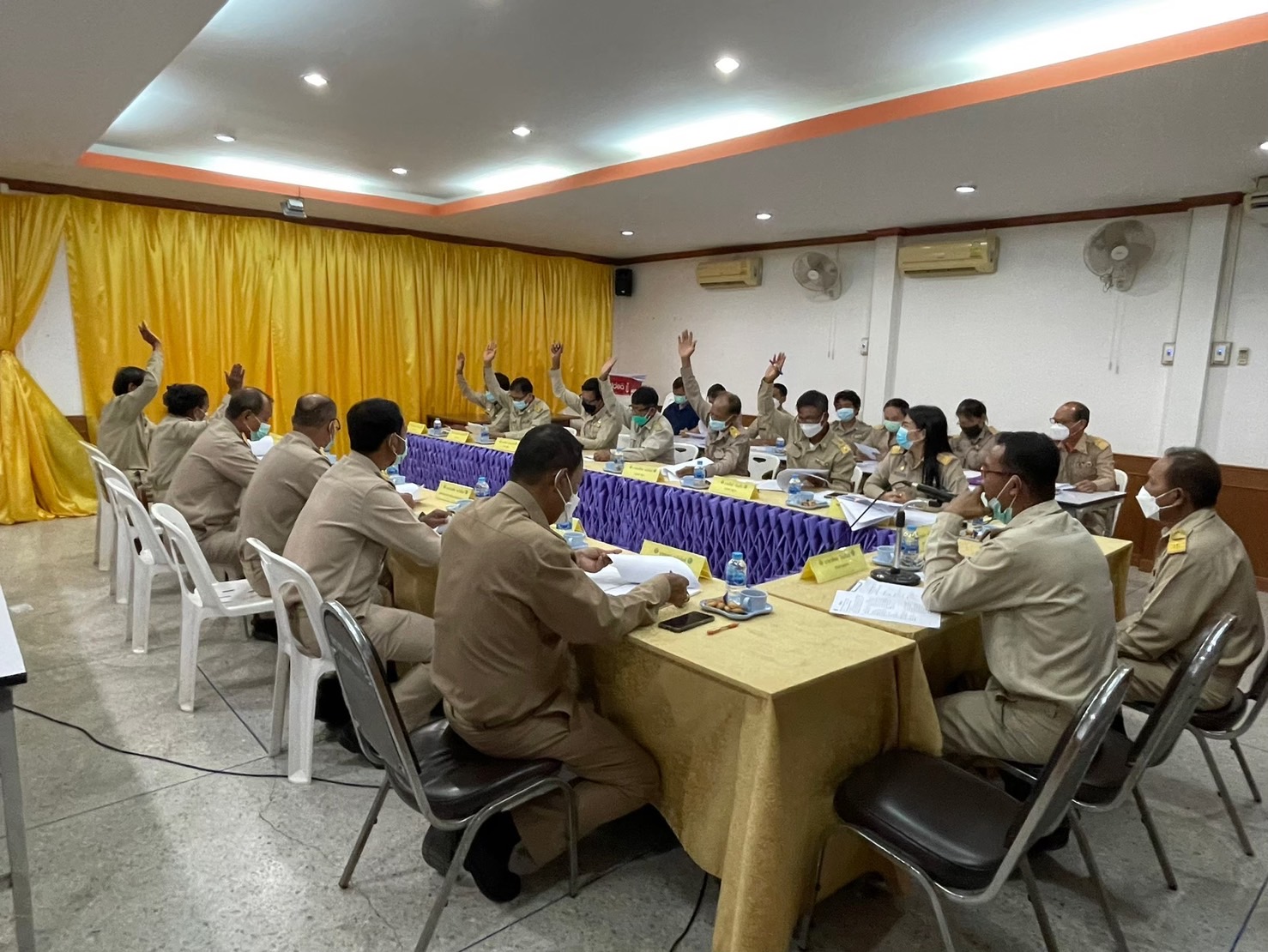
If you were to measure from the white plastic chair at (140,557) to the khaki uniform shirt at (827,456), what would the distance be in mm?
3589

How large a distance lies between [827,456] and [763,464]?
3.23 feet

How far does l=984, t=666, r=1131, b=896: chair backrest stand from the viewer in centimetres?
131

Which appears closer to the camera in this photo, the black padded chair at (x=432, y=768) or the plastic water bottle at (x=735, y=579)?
the black padded chair at (x=432, y=768)

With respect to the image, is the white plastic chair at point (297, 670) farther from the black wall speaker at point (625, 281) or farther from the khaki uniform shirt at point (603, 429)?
the black wall speaker at point (625, 281)

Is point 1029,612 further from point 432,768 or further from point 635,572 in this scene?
point 432,768

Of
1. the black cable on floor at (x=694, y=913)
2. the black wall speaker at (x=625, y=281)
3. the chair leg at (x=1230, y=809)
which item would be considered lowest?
the black cable on floor at (x=694, y=913)

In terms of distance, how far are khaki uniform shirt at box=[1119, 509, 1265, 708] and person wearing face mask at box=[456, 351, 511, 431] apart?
4.95 m

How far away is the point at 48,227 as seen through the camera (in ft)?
19.2

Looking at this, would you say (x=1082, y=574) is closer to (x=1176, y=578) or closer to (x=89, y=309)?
(x=1176, y=578)

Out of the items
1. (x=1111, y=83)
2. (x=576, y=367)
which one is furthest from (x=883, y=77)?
(x=576, y=367)

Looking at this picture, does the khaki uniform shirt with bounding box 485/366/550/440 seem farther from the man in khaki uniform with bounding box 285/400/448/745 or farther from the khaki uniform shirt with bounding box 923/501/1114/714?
the khaki uniform shirt with bounding box 923/501/1114/714

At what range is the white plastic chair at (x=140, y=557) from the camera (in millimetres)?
3160

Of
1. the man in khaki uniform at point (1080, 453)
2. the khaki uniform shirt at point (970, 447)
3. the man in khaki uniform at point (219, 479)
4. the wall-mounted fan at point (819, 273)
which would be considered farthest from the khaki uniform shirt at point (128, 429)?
the man in khaki uniform at point (1080, 453)

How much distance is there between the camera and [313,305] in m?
7.18
